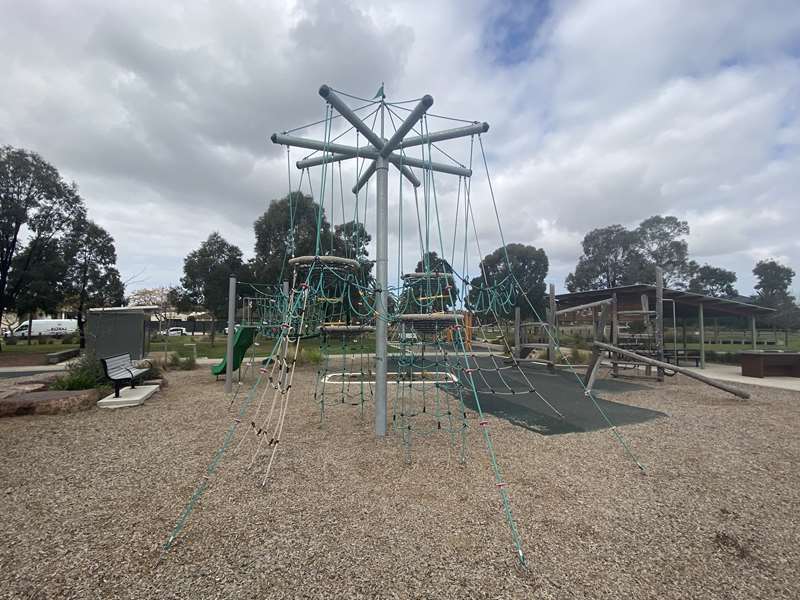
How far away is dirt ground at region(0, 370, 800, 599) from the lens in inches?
90.5

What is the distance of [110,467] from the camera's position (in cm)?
412

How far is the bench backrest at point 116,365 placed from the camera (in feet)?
24.2

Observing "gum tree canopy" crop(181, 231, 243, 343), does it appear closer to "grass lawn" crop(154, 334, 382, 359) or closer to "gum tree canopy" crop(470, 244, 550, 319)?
"grass lawn" crop(154, 334, 382, 359)

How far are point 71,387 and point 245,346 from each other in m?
3.54

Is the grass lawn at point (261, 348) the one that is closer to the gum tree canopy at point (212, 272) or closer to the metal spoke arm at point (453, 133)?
the gum tree canopy at point (212, 272)

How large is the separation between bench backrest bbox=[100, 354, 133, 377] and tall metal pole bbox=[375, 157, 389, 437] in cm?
552

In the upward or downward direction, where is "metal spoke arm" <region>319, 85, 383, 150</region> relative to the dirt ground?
upward

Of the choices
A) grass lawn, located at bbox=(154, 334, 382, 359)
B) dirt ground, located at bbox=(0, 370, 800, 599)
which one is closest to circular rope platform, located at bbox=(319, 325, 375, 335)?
dirt ground, located at bbox=(0, 370, 800, 599)

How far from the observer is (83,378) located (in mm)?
8000

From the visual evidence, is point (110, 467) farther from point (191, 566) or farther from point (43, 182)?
point (43, 182)

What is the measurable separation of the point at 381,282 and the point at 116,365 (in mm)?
6735

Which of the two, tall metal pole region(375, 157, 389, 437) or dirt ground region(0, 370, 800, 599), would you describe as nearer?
dirt ground region(0, 370, 800, 599)

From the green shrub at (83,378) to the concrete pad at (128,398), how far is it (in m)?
0.56

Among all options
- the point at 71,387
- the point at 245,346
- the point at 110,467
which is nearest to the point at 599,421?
the point at 110,467
